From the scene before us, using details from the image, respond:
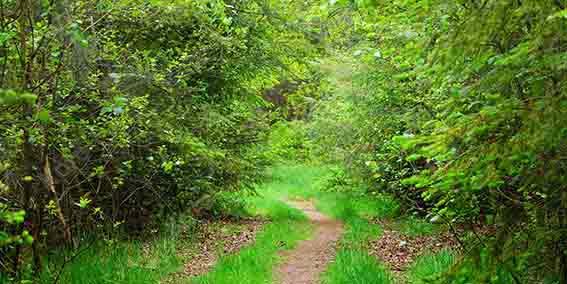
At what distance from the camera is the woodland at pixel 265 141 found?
3.78 meters

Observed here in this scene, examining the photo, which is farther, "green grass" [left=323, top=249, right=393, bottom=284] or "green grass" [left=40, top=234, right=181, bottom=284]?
"green grass" [left=323, top=249, right=393, bottom=284]

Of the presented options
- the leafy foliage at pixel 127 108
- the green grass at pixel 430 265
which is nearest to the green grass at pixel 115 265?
the leafy foliage at pixel 127 108

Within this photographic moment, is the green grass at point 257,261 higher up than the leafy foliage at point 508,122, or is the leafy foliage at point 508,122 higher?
the leafy foliage at point 508,122

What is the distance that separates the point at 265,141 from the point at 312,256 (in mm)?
3347

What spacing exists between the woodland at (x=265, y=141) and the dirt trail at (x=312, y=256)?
0.20 ft

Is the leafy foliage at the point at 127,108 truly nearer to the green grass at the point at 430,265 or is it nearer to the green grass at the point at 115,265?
the green grass at the point at 115,265

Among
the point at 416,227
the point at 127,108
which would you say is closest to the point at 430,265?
the point at 127,108

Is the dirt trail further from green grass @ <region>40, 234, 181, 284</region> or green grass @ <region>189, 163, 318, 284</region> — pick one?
green grass @ <region>40, 234, 181, 284</region>

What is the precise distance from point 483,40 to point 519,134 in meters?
0.69

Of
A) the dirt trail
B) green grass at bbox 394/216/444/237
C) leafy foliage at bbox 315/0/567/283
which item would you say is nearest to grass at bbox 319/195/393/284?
the dirt trail

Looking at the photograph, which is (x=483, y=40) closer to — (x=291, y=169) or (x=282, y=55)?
(x=282, y=55)

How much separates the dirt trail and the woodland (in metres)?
0.06

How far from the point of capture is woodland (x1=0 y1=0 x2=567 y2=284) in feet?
12.4

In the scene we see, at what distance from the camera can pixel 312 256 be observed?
10.2 m
